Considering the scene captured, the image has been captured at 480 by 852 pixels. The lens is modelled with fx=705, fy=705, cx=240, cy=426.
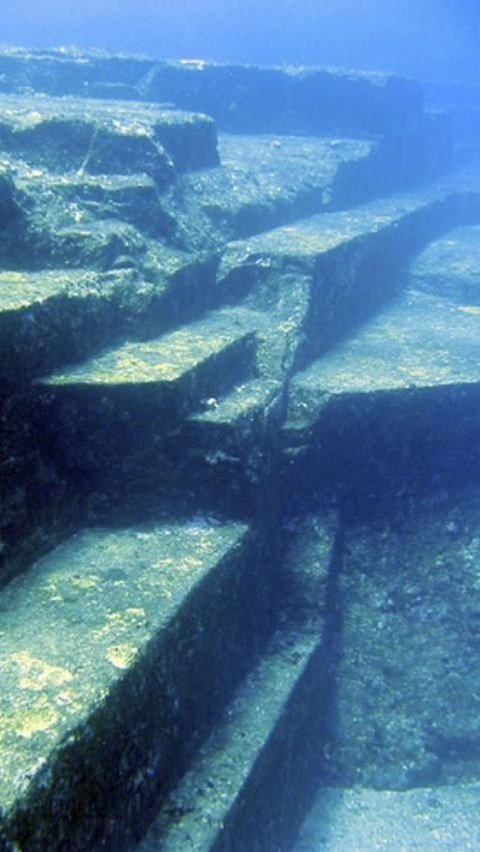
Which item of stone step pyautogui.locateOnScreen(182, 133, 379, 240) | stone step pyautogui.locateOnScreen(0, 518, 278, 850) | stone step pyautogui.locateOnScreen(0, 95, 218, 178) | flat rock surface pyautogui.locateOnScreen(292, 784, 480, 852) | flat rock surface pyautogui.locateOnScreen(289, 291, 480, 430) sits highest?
stone step pyautogui.locateOnScreen(0, 95, 218, 178)

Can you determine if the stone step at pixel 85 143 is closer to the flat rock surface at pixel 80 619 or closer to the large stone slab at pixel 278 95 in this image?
the flat rock surface at pixel 80 619

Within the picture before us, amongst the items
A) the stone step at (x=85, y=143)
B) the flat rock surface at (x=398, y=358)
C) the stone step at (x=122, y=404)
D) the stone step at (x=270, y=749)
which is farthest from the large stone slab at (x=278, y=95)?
the stone step at (x=270, y=749)

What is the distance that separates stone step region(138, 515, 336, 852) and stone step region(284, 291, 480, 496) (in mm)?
507

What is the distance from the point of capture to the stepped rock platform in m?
2.65

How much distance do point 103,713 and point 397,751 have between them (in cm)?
253

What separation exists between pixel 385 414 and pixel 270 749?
2272mm

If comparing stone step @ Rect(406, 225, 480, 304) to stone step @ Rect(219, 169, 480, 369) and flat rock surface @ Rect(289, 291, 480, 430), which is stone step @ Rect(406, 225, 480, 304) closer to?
stone step @ Rect(219, 169, 480, 369)

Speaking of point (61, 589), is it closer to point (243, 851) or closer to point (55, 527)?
point (55, 527)

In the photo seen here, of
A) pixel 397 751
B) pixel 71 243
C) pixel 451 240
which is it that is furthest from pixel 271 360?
pixel 451 240

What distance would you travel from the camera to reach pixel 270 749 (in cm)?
333

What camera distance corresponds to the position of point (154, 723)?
8.85 ft

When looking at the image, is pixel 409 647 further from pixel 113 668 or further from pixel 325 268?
pixel 325 268

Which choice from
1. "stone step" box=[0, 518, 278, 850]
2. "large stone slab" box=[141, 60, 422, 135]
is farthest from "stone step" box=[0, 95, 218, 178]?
"large stone slab" box=[141, 60, 422, 135]

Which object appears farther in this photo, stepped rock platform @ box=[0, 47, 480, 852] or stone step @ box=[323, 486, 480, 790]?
stone step @ box=[323, 486, 480, 790]
